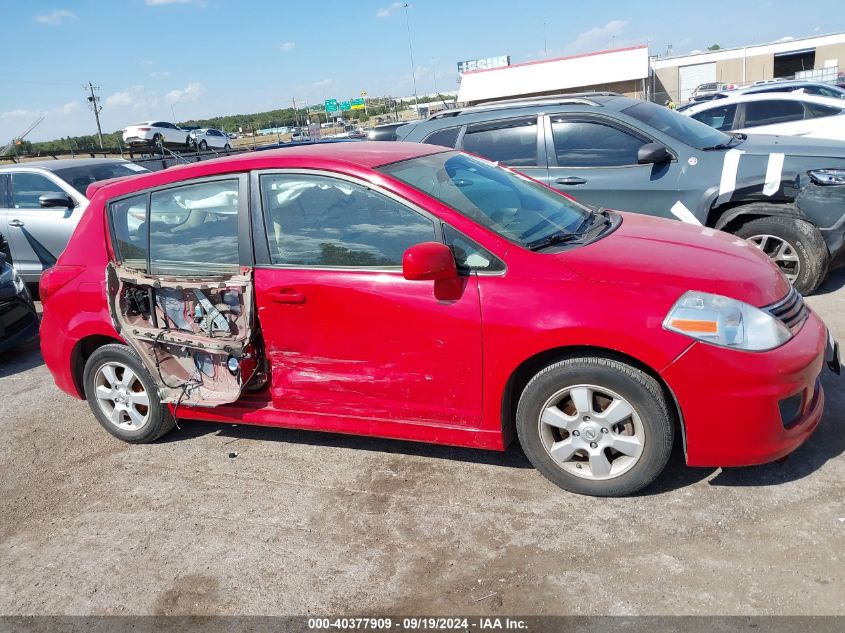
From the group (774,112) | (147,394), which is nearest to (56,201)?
(147,394)

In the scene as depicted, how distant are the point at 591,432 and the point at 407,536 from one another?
38.9 inches

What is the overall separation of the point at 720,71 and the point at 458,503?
61007 millimetres

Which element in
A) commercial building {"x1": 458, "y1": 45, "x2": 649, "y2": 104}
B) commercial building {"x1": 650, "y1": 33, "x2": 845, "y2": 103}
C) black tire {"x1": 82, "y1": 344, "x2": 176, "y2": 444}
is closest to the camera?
black tire {"x1": 82, "y1": 344, "x2": 176, "y2": 444}

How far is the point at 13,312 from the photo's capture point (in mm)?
6730

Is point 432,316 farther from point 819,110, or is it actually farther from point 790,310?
point 819,110

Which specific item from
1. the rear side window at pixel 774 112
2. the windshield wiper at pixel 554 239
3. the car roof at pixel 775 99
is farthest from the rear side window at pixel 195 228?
the rear side window at pixel 774 112

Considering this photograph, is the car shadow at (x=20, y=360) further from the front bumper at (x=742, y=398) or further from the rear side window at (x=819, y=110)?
the rear side window at (x=819, y=110)

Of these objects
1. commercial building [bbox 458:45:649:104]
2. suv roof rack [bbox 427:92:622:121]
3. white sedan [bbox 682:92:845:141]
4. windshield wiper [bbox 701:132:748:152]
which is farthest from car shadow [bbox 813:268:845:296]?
commercial building [bbox 458:45:649:104]

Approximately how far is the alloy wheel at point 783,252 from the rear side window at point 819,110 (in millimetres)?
5813

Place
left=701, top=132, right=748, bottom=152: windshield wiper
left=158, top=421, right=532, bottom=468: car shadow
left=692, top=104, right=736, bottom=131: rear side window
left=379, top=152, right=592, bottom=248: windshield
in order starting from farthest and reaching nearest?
left=692, top=104, right=736, bottom=131: rear side window, left=701, top=132, right=748, bottom=152: windshield wiper, left=158, top=421, right=532, bottom=468: car shadow, left=379, top=152, right=592, bottom=248: windshield

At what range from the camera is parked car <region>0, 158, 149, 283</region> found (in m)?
8.43

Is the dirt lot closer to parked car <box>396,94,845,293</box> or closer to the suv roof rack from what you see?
parked car <box>396,94,845,293</box>

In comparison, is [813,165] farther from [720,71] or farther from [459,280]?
[720,71]

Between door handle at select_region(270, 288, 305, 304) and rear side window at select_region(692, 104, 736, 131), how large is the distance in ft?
29.5
